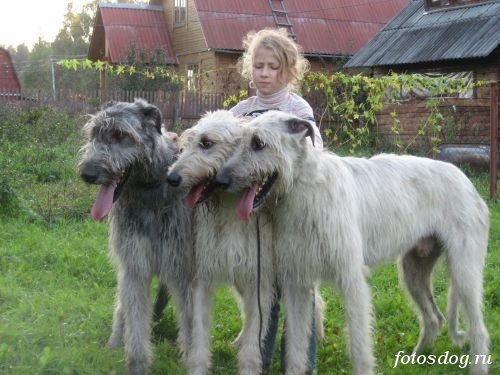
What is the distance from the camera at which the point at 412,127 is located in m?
16.5

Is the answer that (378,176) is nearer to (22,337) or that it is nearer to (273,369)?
(273,369)

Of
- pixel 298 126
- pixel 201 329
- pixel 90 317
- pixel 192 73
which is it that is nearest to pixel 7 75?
pixel 192 73

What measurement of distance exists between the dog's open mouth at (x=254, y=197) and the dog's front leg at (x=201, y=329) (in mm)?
718

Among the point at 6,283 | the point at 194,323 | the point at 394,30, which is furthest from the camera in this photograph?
the point at 394,30

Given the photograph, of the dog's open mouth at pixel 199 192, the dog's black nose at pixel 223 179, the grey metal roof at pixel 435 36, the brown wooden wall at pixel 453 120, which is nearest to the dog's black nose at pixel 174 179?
the dog's open mouth at pixel 199 192

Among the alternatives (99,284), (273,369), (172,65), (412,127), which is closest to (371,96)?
(412,127)

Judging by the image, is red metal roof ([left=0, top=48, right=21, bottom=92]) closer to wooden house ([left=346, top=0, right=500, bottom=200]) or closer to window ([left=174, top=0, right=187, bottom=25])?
window ([left=174, top=0, right=187, bottom=25])

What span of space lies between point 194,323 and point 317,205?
1.10 m

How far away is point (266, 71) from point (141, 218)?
1.34 meters

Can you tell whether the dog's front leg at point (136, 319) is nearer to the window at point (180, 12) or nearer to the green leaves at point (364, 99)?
the green leaves at point (364, 99)

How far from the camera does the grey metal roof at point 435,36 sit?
17.8 metres

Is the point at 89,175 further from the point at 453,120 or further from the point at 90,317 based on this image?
the point at 453,120

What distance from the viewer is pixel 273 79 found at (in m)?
4.75

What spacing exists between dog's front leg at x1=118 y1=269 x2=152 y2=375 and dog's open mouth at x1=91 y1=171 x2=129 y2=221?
25.9 inches
